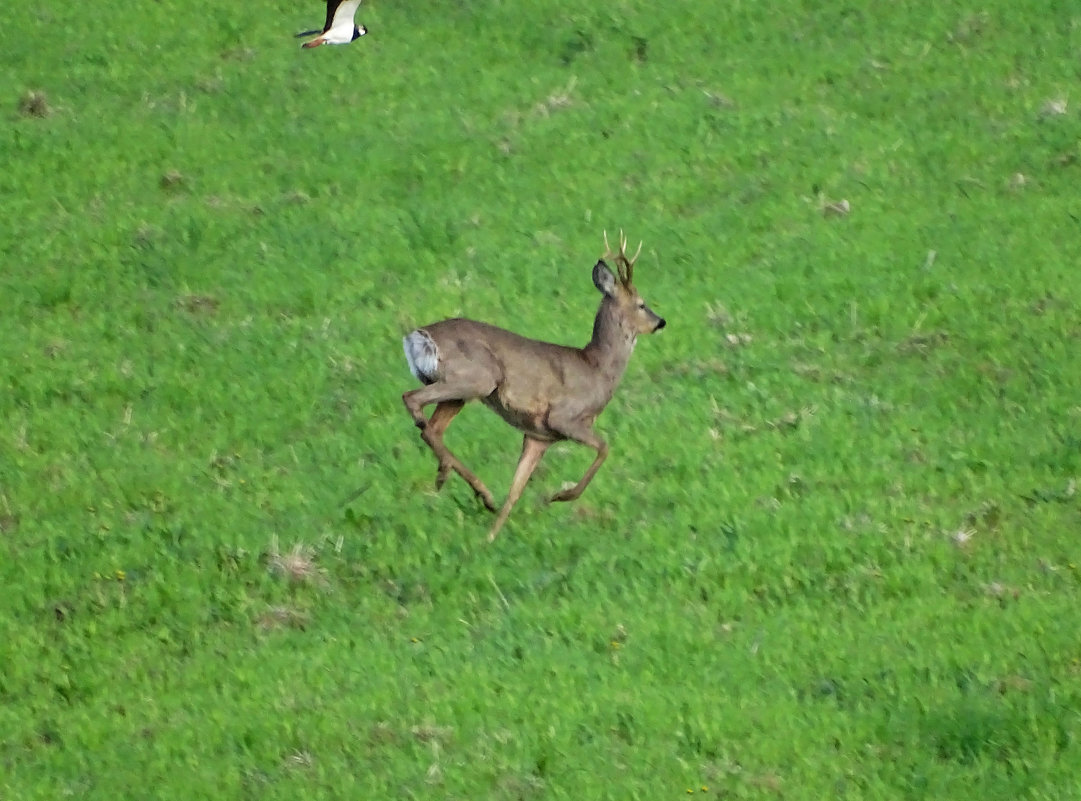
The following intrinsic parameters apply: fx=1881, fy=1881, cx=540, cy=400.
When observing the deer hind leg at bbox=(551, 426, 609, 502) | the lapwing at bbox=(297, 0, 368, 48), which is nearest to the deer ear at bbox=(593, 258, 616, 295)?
the deer hind leg at bbox=(551, 426, 609, 502)

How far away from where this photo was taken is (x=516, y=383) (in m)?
9.52

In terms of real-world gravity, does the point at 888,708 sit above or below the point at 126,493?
above

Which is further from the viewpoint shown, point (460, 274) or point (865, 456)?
point (460, 274)

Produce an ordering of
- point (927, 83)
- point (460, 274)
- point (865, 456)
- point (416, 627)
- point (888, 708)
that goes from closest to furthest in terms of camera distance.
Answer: point (888, 708) → point (416, 627) → point (865, 456) → point (460, 274) → point (927, 83)

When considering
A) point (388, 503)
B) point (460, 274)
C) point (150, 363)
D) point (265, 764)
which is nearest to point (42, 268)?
point (150, 363)

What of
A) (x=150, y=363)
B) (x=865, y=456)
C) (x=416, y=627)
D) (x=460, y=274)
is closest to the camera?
(x=416, y=627)

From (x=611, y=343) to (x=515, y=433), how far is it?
4.34 feet

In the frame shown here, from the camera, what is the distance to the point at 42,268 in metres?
13.3

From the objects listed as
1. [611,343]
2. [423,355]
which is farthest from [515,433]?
[423,355]

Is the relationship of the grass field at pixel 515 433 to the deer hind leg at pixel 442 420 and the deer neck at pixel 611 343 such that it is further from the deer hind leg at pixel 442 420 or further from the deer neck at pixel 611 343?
the deer neck at pixel 611 343

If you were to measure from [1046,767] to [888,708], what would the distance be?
0.75 metres

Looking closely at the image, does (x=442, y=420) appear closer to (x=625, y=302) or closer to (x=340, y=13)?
(x=625, y=302)

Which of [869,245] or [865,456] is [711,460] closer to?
[865,456]

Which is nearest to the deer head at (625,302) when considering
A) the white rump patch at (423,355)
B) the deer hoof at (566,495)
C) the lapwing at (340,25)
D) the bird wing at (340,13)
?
the deer hoof at (566,495)
